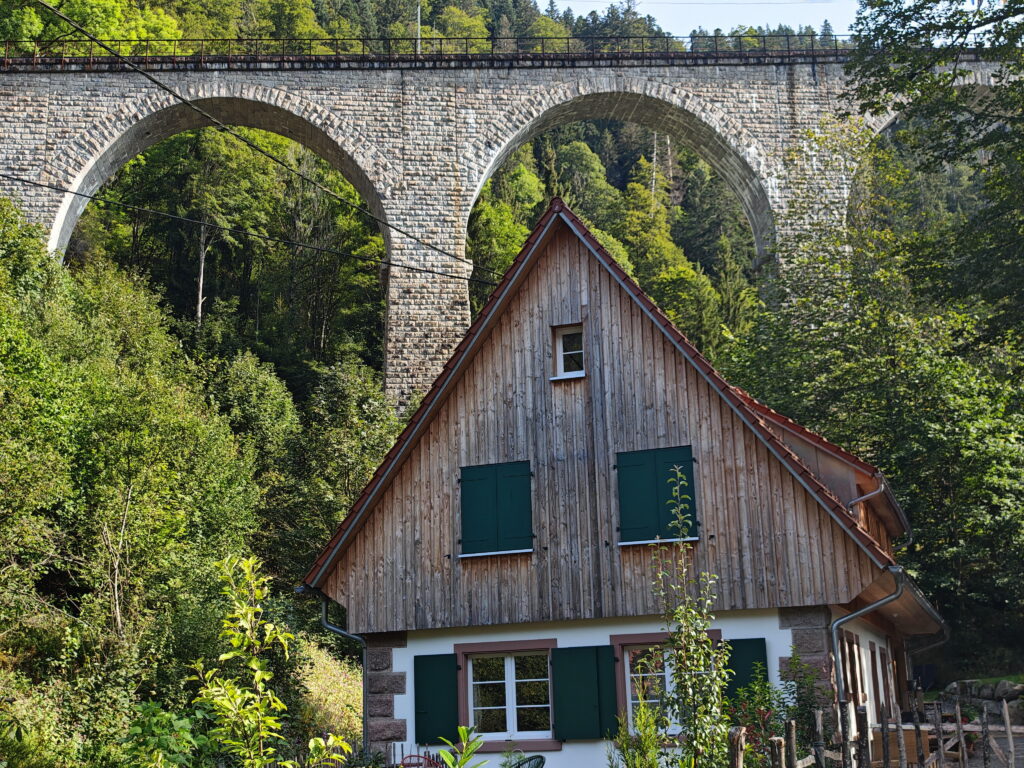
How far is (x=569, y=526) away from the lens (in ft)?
39.0

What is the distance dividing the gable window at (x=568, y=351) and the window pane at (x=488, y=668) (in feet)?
9.77

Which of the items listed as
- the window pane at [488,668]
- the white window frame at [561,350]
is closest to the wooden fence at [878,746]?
the window pane at [488,668]

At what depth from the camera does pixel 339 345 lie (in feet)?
121

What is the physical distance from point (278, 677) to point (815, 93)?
18.8 meters

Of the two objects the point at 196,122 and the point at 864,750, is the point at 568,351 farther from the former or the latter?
the point at 196,122

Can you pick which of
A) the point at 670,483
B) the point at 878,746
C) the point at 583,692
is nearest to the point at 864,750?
the point at 878,746

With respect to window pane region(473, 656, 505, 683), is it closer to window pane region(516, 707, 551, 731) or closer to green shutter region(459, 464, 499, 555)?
window pane region(516, 707, 551, 731)

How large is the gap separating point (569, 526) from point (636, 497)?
75 centimetres

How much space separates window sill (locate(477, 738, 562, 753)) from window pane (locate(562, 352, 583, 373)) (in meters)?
3.75

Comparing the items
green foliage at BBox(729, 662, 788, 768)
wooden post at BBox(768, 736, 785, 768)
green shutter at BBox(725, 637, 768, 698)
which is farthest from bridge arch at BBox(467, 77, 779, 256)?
wooden post at BBox(768, 736, 785, 768)

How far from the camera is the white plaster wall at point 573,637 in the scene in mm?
10977

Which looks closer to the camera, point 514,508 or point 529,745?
point 529,745

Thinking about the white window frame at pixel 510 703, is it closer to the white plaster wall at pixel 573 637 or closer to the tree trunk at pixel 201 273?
the white plaster wall at pixel 573 637

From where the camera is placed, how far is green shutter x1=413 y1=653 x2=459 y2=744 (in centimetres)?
1166
